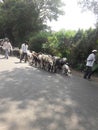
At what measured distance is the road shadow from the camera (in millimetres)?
8148

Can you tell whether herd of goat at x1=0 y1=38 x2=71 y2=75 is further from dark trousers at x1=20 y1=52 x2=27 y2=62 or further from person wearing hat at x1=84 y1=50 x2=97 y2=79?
Answer: dark trousers at x1=20 y1=52 x2=27 y2=62

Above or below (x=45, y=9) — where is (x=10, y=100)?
below

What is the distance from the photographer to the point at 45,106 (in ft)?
33.6

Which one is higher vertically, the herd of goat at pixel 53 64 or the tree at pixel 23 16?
the tree at pixel 23 16

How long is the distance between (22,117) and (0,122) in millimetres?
826

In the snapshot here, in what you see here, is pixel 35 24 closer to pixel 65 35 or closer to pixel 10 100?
pixel 65 35

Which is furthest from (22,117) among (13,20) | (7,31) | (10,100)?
(7,31)

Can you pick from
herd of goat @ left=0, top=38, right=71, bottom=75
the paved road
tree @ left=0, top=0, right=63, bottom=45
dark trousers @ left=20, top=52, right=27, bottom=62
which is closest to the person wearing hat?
herd of goat @ left=0, top=38, right=71, bottom=75

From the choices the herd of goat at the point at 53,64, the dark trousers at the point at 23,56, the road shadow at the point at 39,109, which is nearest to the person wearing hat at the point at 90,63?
the herd of goat at the point at 53,64

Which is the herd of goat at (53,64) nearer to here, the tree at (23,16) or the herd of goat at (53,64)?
the herd of goat at (53,64)

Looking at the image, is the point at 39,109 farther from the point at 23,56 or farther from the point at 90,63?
the point at 23,56

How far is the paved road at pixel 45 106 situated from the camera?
823 cm

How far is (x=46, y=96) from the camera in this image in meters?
11.9

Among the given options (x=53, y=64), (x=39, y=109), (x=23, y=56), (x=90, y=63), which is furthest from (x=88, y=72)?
(x=39, y=109)
